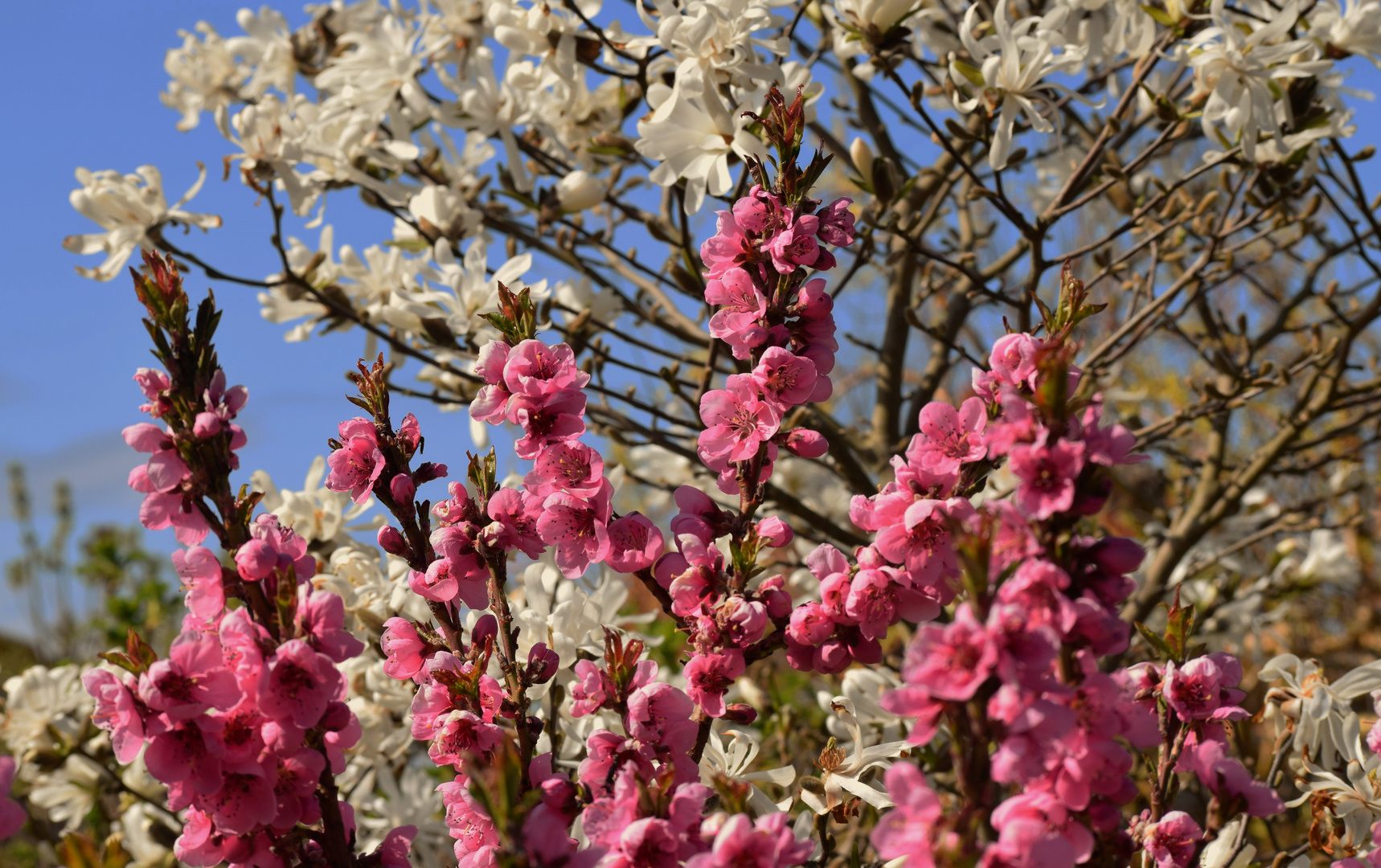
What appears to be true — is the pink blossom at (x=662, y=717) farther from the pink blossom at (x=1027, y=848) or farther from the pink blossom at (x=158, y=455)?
the pink blossom at (x=158, y=455)

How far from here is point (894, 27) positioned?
2242mm

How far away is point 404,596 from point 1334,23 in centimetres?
237

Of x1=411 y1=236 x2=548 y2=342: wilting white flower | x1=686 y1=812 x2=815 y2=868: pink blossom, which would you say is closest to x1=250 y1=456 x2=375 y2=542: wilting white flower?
x1=411 y1=236 x2=548 y2=342: wilting white flower

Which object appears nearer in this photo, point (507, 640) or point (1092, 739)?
point (1092, 739)

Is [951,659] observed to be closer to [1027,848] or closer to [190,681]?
[1027,848]

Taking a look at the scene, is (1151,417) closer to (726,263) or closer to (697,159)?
(697,159)

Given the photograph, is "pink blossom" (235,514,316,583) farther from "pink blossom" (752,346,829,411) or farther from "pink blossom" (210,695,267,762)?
"pink blossom" (752,346,829,411)

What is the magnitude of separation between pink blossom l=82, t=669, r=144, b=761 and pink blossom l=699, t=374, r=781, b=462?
681 mm

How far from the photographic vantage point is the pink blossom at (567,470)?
1.29 metres

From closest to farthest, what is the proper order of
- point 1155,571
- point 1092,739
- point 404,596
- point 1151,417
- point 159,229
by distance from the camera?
point 1092,739
point 404,596
point 159,229
point 1155,571
point 1151,417

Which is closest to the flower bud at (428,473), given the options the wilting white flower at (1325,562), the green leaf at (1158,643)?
the green leaf at (1158,643)

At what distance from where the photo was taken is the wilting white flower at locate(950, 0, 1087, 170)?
7.06 feet

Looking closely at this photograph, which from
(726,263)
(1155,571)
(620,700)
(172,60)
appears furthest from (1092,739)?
(172,60)

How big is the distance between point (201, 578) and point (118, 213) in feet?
5.72
